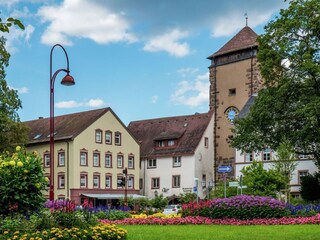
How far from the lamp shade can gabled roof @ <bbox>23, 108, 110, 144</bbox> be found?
39.9 meters

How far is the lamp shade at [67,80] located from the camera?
24.1 metres

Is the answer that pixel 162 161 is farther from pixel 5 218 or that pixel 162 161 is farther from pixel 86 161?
pixel 5 218

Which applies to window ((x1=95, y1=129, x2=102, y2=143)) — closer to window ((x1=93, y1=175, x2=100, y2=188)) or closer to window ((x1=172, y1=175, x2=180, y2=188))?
window ((x1=93, y1=175, x2=100, y2=188))

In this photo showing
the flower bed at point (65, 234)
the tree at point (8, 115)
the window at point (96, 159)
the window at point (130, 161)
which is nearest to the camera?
the flower bed at point (65, 234)

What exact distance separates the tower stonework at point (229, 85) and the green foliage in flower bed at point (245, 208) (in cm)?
4141

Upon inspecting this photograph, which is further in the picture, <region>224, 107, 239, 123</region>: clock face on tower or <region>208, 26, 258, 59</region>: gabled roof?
<region>208, 26, 258, 59</region>: gabled roof

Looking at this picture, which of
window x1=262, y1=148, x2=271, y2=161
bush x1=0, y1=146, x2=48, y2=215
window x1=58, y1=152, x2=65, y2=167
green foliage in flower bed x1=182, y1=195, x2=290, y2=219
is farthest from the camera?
window x1=58, y1=152, x2=65, y2=167

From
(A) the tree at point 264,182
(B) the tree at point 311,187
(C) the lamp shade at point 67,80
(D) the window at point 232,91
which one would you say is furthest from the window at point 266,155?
(C) the lamp shade at point 67,80

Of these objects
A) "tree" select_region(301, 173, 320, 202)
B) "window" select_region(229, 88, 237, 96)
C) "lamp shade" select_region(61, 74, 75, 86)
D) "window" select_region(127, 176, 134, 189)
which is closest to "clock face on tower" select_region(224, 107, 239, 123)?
"window" select_region(229, 88, 237, 96)

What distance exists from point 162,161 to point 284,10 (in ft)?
97.7

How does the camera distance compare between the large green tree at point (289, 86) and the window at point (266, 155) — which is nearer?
the large green tree at point (289, 86)

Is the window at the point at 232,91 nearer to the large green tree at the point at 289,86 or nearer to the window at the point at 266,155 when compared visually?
the window at the point at 266,155

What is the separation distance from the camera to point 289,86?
43.9m

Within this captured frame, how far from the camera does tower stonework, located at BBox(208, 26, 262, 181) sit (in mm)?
68188
